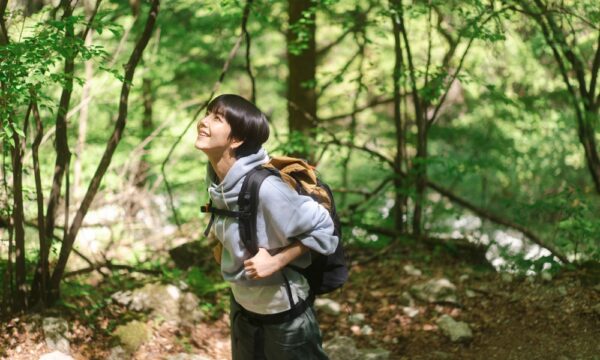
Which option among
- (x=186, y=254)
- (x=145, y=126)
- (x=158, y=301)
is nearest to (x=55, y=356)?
(x=158, y=301)

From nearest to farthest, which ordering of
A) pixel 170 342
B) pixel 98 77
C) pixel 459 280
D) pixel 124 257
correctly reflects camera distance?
pixel 170 342, pixel 459 280, pixel 124 257, pixel 98 77

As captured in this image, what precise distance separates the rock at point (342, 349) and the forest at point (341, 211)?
16 millimetres

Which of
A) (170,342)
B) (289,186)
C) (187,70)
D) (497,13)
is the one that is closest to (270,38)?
(187,70)

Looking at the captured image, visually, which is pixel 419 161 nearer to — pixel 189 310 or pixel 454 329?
pixel 454 329

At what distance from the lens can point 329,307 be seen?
18.5ft

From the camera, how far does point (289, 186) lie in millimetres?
2355

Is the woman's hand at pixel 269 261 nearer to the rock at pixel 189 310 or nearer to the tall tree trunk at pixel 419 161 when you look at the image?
the rock at pixel 189 310

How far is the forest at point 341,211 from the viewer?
429 centimetres

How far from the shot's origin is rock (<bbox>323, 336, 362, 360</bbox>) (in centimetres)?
461

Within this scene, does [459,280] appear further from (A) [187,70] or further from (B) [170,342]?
(A) [187,70]

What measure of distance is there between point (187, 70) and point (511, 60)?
585 centimetres

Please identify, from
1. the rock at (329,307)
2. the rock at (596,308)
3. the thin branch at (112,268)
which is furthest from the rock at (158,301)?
the rock at (596,308)

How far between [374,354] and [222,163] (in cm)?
284

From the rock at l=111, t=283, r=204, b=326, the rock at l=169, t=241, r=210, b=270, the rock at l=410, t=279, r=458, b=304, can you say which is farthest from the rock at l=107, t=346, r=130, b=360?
the rock at l=410, t=279, r=458, b=304
